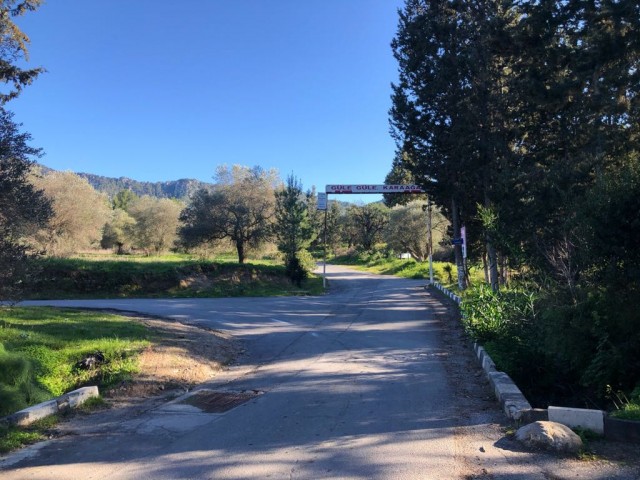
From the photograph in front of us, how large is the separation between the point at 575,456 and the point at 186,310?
1605 cm

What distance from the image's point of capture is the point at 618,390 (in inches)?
268

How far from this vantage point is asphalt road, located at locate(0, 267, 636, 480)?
4.49 metres

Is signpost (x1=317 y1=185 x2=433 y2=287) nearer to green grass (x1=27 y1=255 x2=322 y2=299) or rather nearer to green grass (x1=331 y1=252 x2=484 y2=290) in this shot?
green grass (x1=331 y1=252 x2=484 y2=290)

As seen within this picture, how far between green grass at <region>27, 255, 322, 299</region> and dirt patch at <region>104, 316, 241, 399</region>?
16760 mm

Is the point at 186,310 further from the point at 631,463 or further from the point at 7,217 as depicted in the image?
the point at 631,463

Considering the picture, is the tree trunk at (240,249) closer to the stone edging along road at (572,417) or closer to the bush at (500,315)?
the bush at (500,315)

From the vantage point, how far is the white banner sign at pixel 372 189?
1240 inches

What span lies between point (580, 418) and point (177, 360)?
7192 millimetres

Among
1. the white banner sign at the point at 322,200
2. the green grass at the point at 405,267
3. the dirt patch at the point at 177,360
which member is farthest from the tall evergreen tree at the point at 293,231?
the dirt patch at the point at 177,360

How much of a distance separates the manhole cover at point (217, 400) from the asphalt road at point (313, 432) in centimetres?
18

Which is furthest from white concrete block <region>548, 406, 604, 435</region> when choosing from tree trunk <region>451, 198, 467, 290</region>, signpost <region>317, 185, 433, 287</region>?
signpost <region>317, 185, 433, 287</region>

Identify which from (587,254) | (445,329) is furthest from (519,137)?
(587,254)

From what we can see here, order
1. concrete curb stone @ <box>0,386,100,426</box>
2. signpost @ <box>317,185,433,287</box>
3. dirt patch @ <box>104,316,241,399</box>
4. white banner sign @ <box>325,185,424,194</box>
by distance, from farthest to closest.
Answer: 1. signpost @ <box>317,185,433,287</box>
2. white banner sign @ <box>325,185,424,194</box>
3. dirt patch @ <box>104,316,241,399</box>
4. concrete curb stone @ <box>0,386,100,426</box>

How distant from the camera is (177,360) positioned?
31.9 ft
